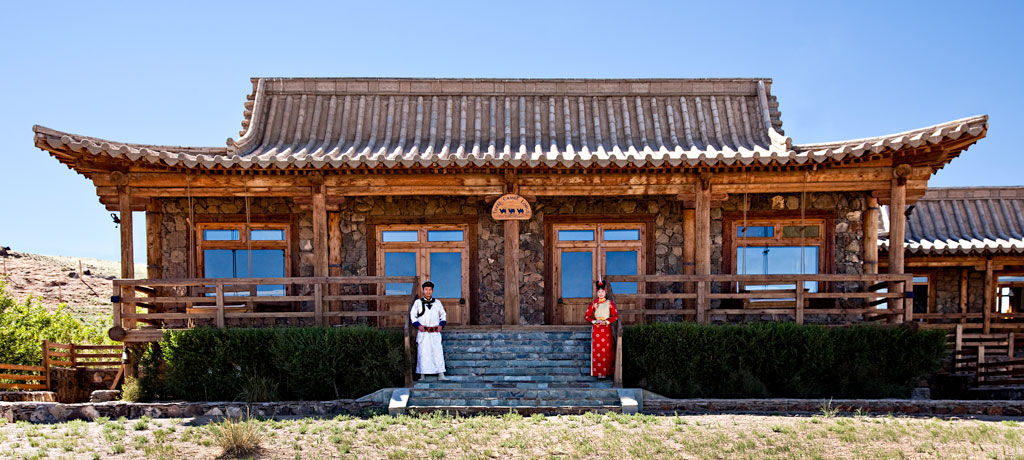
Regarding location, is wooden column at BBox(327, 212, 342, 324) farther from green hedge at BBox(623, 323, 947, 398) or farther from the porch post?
green hedge at BBox(623, 323, 947, 398)

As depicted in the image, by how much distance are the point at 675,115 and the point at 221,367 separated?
32.3 ft

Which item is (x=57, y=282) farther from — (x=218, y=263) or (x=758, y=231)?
(x=758, y=231)

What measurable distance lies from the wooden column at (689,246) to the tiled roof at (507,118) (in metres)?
1.36

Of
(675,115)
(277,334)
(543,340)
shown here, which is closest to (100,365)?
(277,334)

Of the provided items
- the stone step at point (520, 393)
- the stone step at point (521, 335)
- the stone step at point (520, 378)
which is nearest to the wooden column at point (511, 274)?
the stone step at point (521, 335)

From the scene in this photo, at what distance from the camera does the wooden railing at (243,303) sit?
13297 millimetres

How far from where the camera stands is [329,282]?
44.4 ft

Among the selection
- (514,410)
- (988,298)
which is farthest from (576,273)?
(988,298)

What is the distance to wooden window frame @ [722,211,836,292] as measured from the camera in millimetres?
15352

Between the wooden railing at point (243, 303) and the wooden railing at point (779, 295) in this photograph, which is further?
the wooden railing at point (779, 295)

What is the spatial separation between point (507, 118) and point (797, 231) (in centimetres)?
595

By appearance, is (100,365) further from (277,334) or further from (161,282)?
(277,334)

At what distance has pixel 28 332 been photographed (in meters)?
22.6

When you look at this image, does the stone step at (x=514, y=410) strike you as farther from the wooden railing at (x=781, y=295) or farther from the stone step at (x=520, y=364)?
the wooden railing at (x=781, y=295)
